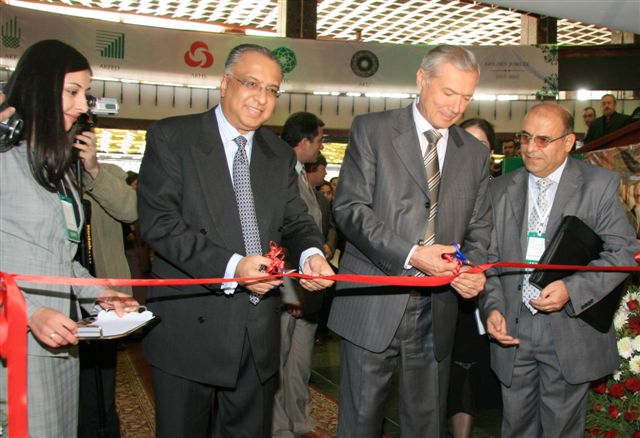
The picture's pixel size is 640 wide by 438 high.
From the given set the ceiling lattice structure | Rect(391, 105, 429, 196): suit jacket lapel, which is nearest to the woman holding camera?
Rect(391, 105, 429, 196): suit jacket lapel

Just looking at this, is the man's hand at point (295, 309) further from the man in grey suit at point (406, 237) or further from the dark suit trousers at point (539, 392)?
the dark suit trousers at point (539, 392)

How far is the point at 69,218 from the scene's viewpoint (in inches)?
80.2

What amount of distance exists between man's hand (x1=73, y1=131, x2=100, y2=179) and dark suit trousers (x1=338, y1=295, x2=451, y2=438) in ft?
4.56

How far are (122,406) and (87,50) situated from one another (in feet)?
19.6

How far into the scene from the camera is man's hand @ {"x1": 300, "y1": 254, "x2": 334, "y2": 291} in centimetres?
229

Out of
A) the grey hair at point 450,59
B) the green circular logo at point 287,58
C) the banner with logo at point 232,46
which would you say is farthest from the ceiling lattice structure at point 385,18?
the grey hair at point 450,59

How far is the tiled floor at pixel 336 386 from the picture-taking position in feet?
13.8

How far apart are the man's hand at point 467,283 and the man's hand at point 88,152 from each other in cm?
162

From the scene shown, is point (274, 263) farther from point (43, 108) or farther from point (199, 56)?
point (199, 56)

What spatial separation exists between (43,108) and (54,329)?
2.08ft

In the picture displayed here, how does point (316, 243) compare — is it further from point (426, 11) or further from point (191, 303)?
point (426, 11)

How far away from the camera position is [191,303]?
7.50ft

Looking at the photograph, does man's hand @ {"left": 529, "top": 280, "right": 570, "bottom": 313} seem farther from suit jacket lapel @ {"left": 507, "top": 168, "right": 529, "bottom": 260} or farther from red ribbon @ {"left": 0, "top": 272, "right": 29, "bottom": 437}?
red ribbon @ {"left": 0, "top": 272, "right": 29, "bottom": 437}

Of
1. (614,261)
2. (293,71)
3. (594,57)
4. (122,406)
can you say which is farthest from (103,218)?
(594,57)
